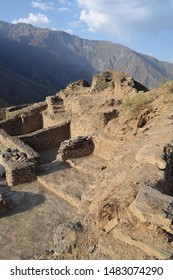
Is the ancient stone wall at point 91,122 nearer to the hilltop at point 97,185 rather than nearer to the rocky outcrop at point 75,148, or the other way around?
the hilltop at point 97,185

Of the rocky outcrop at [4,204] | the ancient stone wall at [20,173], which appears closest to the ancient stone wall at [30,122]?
the ancient stone wall at [20,173]

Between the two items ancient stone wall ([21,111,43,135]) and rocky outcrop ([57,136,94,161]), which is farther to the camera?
ancient stone wall ([21,111,43,135])

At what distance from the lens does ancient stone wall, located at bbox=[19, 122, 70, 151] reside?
1234 cm

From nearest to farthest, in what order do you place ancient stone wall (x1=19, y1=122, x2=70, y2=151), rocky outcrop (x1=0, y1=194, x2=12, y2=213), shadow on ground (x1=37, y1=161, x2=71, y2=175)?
rocky outcrop (x1=0, y1=194, x2=12, y2=213) < shadow on ground (x1=37, y1=161, x2=71, y2=175) < ancient stone wall (x1=19, y1=122, x2=70, y2=151)

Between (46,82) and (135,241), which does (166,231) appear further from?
(46,82)

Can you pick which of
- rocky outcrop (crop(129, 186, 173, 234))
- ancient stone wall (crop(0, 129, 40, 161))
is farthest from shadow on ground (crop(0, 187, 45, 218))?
rocky outcrop (crop(129, 186, 173, 234))

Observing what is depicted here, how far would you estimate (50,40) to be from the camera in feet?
617

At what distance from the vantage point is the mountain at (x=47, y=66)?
69.2m

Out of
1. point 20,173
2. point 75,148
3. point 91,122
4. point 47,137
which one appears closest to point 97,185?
point 20,173

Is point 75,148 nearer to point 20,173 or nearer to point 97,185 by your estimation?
point 20,173

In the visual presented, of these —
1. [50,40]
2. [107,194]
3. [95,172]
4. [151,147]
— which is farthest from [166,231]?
[50,40]

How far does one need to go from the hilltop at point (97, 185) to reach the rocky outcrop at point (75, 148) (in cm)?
3

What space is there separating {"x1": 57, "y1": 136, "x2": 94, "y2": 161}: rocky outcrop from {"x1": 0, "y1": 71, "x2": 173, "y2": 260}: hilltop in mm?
33

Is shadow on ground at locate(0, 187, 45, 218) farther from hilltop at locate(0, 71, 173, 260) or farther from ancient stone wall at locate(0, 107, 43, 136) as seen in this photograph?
ancient stone wall at locate(0, 107, 43, 136)
